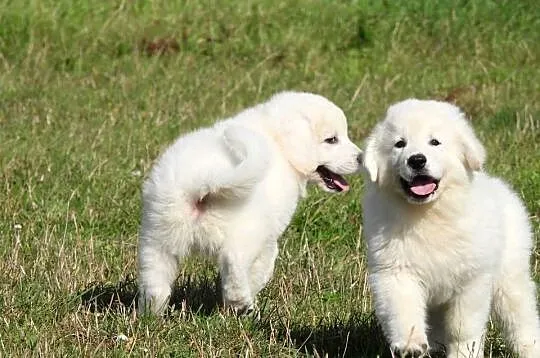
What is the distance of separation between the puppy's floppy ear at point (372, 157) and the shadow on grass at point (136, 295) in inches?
49.9

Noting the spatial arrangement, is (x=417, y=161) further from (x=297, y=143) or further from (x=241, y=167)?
(x=297, y=143)

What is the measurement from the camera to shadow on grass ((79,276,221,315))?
20.6ft

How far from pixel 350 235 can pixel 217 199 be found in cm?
222

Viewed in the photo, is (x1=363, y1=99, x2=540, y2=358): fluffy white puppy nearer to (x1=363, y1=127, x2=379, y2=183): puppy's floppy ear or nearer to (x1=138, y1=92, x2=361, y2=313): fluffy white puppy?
(x1=363, y1=127, x2=379, y2=183): puppy's floppy ear

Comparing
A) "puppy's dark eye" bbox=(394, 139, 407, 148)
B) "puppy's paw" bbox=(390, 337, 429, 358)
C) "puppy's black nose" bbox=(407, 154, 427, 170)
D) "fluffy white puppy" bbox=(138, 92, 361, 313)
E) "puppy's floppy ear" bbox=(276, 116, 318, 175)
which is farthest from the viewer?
"puppy's floppy ear" bbox=(276, 116, 318, 175)

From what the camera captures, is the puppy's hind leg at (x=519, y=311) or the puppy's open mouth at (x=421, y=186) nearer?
the puppy's open mouth at (x=421, y=186)

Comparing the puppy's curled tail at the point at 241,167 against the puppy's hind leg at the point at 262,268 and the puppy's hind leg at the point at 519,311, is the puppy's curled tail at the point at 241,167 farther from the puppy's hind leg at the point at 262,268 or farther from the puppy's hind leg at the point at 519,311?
the puppy's hind leg at the point at 519,311

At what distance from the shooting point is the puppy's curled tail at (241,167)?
5.74 m

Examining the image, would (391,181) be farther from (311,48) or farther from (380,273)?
(311,48)

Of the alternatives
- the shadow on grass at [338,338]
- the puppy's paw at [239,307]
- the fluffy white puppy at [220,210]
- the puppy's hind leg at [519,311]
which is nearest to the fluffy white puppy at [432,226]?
the puppy's hind leg at [519,311]

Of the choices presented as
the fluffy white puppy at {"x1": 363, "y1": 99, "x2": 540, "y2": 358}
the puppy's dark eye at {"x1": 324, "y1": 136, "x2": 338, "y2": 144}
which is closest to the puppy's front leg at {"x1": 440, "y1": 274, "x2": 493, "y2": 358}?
the fluffy white puppy at {"x1": 363, "y1": 99, "x2": 540, "y2": 358}

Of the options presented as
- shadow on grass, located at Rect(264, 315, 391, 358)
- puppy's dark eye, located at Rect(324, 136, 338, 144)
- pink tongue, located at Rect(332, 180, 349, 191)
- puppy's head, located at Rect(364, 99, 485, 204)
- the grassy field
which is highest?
puppy's head, located at Rect(364, 99, 485, 204)

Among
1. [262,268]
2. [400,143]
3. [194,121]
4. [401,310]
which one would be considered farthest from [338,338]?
[194,121]

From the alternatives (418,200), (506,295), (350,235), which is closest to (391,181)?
(418,200)
